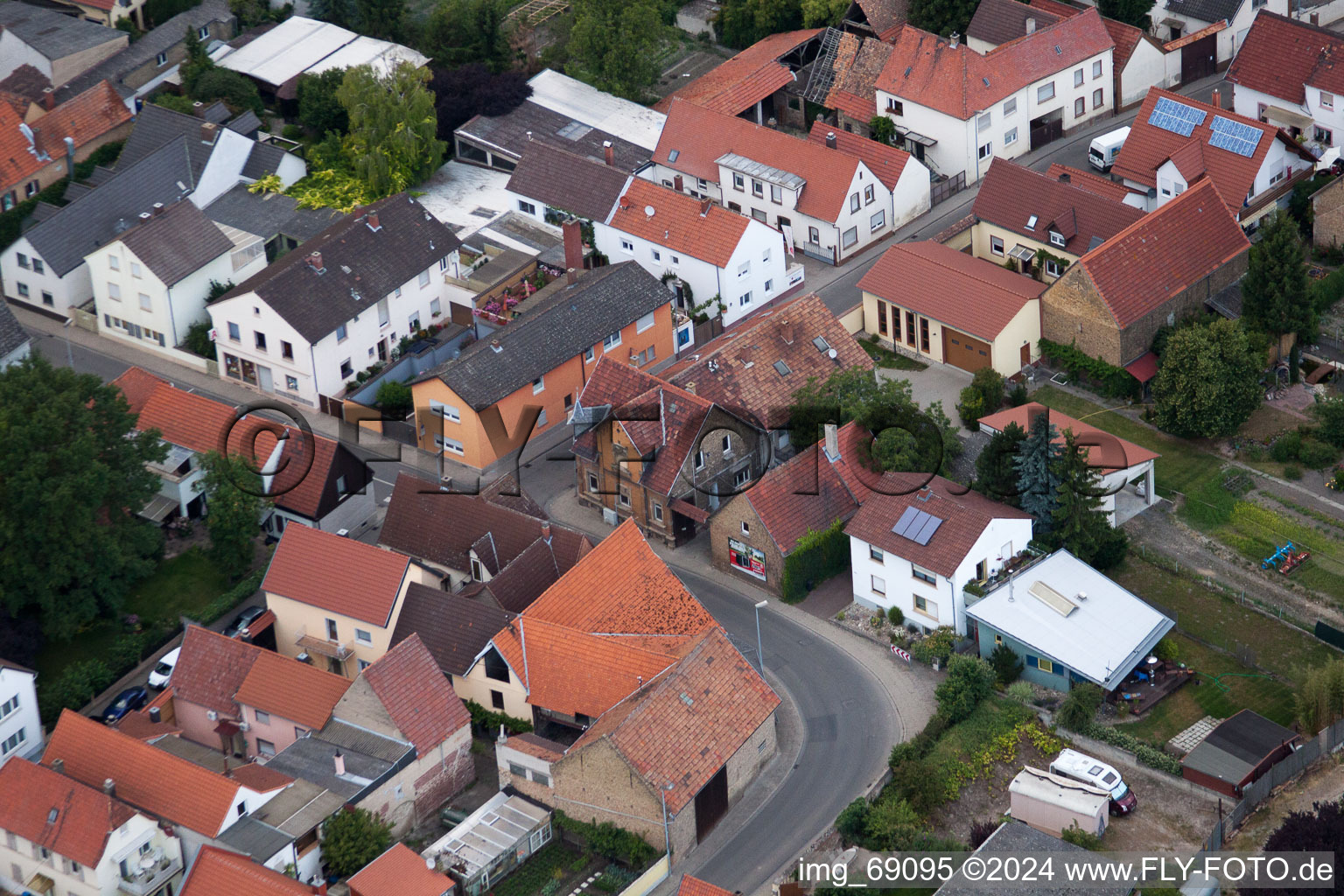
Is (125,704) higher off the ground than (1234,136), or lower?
lower

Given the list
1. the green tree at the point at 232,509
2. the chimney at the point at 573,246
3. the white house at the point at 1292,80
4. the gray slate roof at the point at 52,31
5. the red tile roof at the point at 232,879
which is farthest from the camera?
the gray slate roof at the point at 52,31

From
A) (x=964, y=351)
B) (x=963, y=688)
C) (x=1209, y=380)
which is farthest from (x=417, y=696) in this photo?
(x=1209, y=380)

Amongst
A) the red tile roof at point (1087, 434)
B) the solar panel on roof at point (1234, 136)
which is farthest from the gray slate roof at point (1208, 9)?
the red tile roof at point (1087, 434)

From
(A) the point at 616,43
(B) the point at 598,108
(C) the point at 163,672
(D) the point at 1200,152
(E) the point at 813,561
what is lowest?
(C) the point at 163,672

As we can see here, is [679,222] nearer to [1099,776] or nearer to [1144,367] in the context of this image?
[1144,367]

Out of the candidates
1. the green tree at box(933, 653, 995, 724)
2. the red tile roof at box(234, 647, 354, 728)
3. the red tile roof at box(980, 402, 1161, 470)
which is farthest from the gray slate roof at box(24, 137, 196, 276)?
the green tree at box(933, 653, 995, 724)

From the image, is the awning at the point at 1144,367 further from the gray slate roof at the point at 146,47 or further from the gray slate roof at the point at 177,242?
the gray slate roof at the point at 146,47

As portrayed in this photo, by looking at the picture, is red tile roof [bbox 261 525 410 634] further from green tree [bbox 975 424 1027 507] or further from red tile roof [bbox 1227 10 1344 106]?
red tile roof [bbox 1227 10 1344 106]
